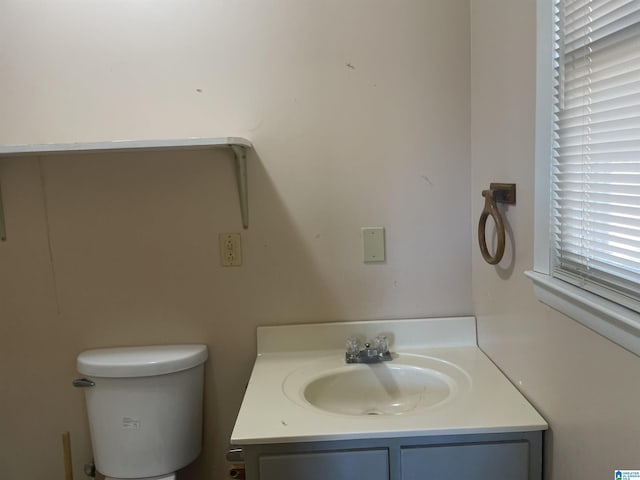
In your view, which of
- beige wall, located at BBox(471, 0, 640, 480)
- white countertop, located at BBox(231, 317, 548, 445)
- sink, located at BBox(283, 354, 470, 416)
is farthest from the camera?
sink, located at BBox(283, 354, 470, 416)

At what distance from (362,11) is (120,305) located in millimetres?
1155

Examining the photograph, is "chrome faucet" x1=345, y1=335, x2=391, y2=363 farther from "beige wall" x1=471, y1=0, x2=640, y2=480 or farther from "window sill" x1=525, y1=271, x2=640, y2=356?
"window sill" x1=525, y1=271, x2=640, y2=356

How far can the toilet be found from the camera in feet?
4.97

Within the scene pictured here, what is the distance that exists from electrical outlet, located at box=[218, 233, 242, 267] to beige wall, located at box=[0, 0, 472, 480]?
27 mm

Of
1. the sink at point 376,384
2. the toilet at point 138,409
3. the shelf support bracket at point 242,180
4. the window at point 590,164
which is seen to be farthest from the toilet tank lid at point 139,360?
the window at point 590,164

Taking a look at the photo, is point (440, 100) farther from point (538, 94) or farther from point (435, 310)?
point (435, 310)

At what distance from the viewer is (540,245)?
1.13 m

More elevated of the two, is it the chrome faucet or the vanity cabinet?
the chrome faucet

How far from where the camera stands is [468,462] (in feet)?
3.84

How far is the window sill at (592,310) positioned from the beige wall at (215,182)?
565mm

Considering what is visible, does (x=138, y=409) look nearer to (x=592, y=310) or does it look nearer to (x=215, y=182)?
(x=215, y=182)

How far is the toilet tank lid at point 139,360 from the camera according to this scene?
1504 mm

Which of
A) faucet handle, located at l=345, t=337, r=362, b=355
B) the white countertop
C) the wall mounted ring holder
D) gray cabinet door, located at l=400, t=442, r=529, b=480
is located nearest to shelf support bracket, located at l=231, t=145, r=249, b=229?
the white countertop

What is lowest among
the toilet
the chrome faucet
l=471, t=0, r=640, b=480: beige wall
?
the toilet
